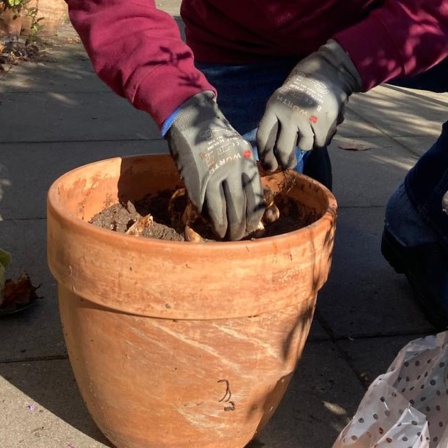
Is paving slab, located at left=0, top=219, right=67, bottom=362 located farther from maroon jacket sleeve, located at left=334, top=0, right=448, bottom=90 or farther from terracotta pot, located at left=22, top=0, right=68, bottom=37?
terracotta pot, located at left=22, top=0, right=68, bottom=37

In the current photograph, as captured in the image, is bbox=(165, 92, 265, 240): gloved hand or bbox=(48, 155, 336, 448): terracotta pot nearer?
bbox=(48, 155, 336, 448): terracotta pot

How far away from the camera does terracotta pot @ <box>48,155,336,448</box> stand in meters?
1.75

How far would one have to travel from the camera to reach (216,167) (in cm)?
197

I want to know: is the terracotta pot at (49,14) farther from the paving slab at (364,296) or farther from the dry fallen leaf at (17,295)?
the dry fallen leaf at (17,295)

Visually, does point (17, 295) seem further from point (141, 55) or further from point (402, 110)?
point (402, 110)

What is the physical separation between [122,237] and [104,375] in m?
0.40

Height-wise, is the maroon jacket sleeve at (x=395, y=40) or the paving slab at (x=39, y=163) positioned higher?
the maroon jacket sleeve at (x=395, y=40)

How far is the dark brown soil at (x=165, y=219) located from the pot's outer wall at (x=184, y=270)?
243 mm

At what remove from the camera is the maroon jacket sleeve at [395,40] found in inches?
84.8

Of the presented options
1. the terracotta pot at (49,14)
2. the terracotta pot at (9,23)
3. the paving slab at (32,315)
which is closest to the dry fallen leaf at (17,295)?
the paving slab at (32,315)

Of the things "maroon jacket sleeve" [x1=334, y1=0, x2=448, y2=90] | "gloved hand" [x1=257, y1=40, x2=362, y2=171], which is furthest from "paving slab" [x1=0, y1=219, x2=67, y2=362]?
"maroon jacket sleeve" [x1=334, y1=0, x2=448, y2=90]

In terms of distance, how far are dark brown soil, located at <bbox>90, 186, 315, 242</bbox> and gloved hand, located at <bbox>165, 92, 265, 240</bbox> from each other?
11 cm

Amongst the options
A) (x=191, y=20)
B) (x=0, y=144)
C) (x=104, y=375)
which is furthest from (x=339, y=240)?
(x=0, y=144)

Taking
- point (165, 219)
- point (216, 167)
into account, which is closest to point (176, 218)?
point (165, 219)
